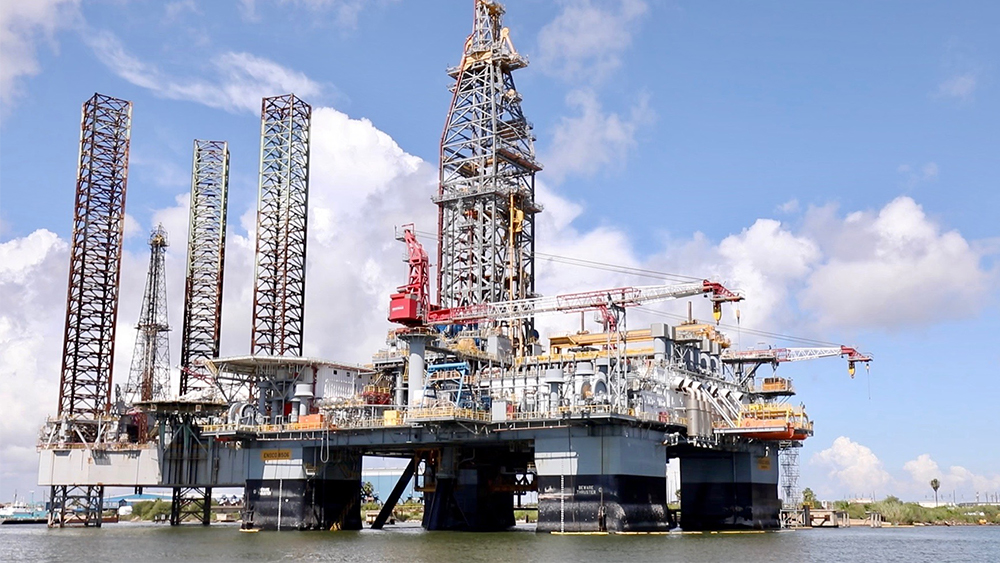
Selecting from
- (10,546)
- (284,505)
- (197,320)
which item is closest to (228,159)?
(197,320)

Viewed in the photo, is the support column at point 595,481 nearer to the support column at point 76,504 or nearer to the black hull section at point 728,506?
the black hull section at point 728,506

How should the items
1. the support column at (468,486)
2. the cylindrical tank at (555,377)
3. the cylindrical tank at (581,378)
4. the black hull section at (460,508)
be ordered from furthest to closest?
the black hull section at (460,508) < the support column at (468,486) < the cylindrical tank at (555,377) < the cylindrical tank at (581,378)

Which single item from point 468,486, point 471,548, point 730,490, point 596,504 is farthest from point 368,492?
point 471,548

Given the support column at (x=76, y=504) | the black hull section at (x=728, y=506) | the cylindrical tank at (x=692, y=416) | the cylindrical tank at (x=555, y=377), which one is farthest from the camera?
the support column at (x=76, y=504)

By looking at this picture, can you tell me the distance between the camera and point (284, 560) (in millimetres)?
38906

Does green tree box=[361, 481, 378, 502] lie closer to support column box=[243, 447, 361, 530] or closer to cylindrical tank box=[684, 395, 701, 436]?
support column box=[243, 447, 361, 530]

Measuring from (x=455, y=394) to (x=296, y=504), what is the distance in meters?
10.8

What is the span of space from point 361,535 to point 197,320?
2818cm

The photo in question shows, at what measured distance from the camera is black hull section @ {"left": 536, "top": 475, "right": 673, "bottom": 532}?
4922 cm

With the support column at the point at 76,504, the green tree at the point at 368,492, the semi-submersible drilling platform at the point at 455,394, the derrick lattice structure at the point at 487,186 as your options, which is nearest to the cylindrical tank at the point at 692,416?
the semi-submersible drilling platform at the point at 455,394

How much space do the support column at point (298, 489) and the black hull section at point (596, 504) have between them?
12832 mm

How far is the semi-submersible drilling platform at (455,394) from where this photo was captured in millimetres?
51781

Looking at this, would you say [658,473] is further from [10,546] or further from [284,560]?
[10,546]

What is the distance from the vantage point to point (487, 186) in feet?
244
